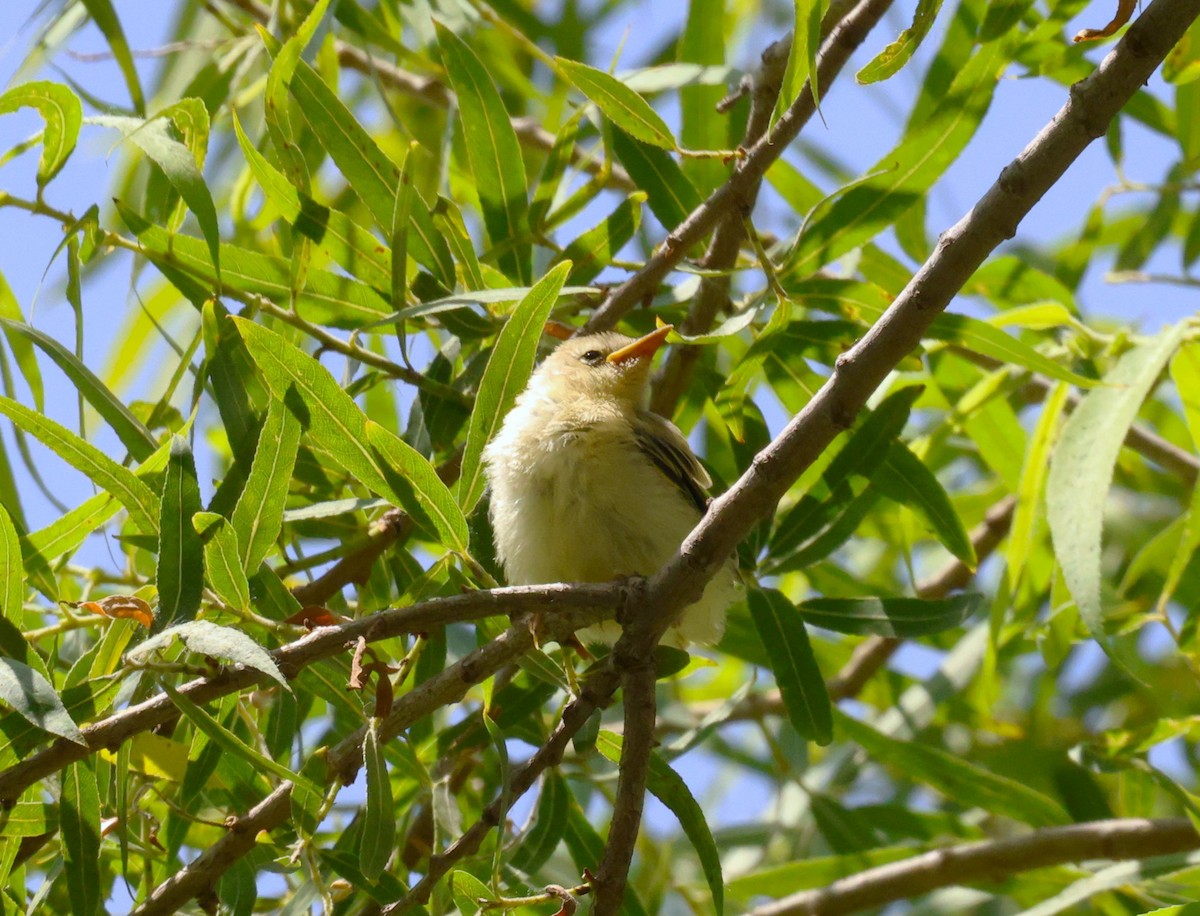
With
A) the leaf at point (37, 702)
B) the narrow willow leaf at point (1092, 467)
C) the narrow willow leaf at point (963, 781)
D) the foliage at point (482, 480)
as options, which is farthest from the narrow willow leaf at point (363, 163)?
the narrow willow leaf at point (963, 781)

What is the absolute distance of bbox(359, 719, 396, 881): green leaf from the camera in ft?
6.49

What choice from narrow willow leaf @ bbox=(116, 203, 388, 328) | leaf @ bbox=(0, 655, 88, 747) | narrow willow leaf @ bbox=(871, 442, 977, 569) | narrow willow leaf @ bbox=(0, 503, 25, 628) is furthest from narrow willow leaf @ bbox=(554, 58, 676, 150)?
leaf @ bbox=(0, 655, 88, 747)

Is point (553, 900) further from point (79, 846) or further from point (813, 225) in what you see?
point (813, 225)

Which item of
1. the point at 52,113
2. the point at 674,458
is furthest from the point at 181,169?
the point at 674,458

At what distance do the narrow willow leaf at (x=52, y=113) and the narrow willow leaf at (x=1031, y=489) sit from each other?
2178 millimetres

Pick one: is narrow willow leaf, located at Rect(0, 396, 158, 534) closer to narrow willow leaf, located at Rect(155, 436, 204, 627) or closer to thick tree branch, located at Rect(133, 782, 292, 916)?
narrow willow leaf, located at Rect(155, 436, 204, 627)

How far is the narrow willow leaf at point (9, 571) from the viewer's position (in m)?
2.08

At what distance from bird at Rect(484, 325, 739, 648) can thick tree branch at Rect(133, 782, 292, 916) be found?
2.36 ft

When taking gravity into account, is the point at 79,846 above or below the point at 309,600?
below

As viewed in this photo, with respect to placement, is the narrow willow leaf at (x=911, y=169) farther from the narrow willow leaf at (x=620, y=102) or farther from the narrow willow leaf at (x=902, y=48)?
the narrow willow leaf at (x=902, y=48)

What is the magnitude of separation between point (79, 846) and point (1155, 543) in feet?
8.18

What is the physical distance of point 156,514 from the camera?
7.07 feet

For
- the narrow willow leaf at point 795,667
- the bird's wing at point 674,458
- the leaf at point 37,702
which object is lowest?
the leaf at point 37,702

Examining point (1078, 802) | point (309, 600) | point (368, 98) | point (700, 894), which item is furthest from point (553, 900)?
point (368, 98)
